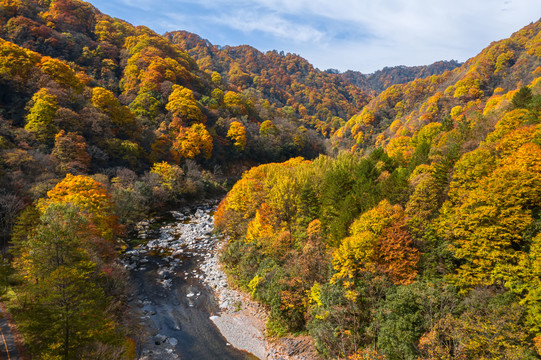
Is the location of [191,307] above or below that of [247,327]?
below

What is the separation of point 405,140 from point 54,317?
52023mm

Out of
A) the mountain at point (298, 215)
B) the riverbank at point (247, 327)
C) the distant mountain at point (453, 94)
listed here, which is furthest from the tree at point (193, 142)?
the distant mountain at point (453, 94)

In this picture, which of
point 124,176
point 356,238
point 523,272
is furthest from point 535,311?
point 124,176

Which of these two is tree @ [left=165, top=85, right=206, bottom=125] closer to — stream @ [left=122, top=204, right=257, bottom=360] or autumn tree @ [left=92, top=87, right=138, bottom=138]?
autumn tree @ [left=92, top=87, right=138, bottom=138]

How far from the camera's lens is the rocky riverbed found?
73.7ft

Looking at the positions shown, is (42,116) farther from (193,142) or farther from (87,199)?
(193,142)

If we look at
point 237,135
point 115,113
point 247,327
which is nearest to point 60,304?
point 247,327

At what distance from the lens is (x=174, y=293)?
30516mm

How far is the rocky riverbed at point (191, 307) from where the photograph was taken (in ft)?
73.7

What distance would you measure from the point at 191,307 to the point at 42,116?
1589 inches

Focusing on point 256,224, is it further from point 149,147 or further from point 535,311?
point 149,147

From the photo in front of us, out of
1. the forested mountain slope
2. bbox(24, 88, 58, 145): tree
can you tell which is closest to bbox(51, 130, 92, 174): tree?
bbox(24, 88, 58, 145): tree

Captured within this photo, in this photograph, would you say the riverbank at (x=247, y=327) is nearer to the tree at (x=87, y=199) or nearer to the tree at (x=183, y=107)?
the tree at (x=87, y=199)

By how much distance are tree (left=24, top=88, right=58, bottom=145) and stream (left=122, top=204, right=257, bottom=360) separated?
20.8 m
